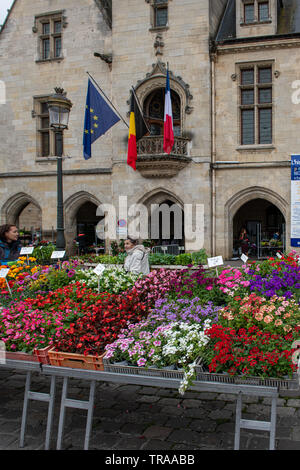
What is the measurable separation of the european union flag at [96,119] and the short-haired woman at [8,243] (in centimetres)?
634

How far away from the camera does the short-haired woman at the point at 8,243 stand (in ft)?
25.0

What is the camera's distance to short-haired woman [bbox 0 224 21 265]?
7613 mm

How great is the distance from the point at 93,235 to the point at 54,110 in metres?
13.3

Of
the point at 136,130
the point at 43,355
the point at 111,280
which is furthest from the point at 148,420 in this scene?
the point at 136,130

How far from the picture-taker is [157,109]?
18297 mm

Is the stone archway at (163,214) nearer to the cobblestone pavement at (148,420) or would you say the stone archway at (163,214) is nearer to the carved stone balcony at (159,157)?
the carved stone balcony at (159,157)

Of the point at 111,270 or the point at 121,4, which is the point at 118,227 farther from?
the point at 111,270

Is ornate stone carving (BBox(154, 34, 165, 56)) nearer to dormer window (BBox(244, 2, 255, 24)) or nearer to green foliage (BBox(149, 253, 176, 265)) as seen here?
dormer window (BBox(244, 2, 255, 24))

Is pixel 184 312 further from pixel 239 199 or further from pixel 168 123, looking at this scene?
pixel 239 199

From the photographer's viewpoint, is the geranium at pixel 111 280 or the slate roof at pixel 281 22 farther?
the slate roof at pixel 281 22

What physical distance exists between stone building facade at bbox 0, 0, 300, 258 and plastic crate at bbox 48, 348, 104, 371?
1238cm

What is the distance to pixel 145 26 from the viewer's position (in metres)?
17.1

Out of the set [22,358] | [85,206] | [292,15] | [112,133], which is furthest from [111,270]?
[85,206]

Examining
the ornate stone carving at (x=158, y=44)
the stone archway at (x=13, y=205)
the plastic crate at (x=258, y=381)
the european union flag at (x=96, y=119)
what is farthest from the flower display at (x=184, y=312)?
the stone archway at (x=13, y=205)
